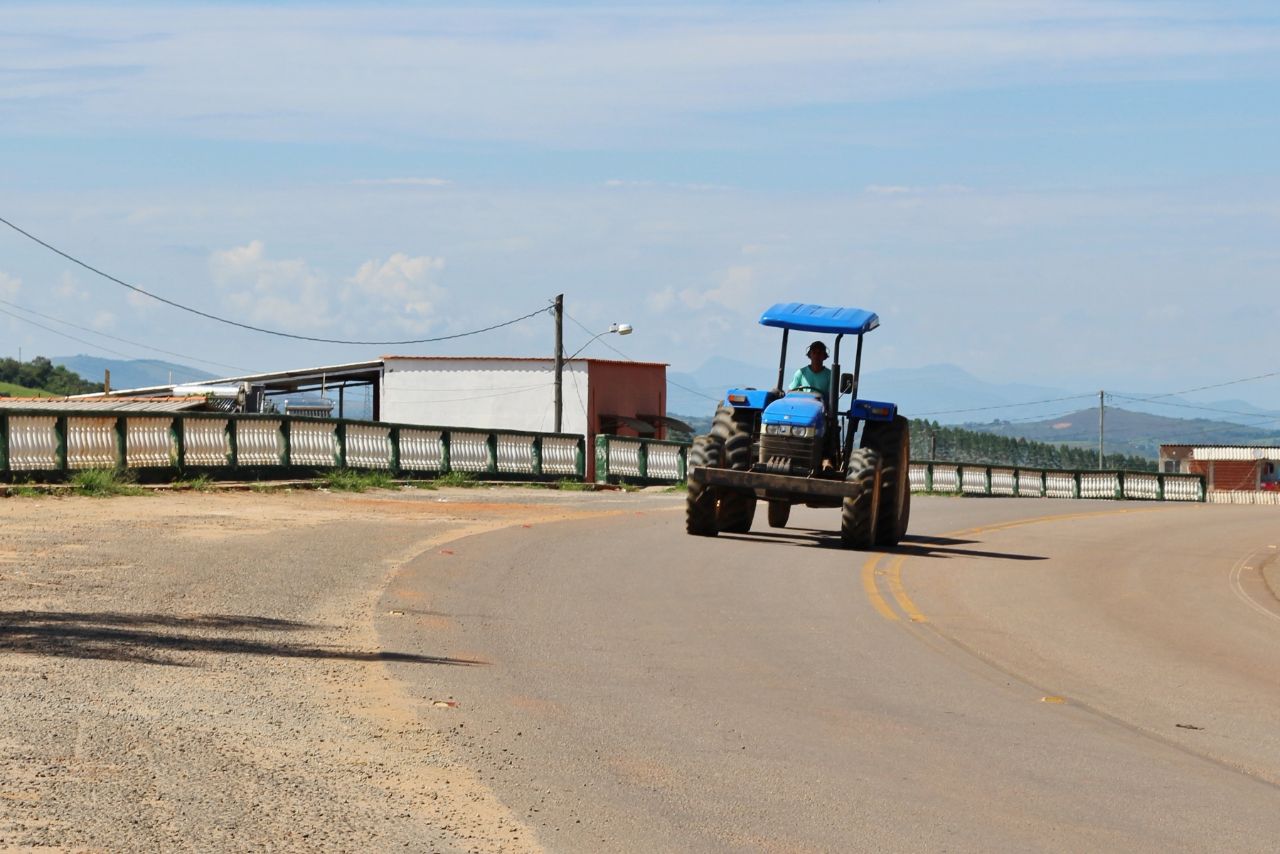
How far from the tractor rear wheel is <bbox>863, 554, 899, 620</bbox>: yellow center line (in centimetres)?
41

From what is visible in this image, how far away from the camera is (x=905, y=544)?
21719 mm

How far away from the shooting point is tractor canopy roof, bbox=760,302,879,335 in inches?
779

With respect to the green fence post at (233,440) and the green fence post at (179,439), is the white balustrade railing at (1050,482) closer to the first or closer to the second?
the green fence post at (233,440)

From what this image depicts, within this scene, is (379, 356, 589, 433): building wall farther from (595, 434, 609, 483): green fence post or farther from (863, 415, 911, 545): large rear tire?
(863, 415, 911, 545): large rear tire

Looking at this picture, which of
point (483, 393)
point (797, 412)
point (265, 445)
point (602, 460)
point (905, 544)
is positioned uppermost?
point (483, 393)

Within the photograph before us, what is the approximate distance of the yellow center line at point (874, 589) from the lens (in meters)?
14.1

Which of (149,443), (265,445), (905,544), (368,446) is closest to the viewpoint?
(905,544)

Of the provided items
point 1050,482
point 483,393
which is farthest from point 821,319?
point 483,393

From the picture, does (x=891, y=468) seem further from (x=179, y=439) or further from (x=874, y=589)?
A: (x=179, y=439)

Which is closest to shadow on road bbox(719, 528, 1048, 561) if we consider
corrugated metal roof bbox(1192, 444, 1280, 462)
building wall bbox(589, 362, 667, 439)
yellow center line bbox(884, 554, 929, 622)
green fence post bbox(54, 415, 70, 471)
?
yellow center line bbox(884, 554, 929, 622)

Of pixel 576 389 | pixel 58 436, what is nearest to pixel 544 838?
pixel 58 436

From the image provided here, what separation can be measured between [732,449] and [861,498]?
67.4 inches

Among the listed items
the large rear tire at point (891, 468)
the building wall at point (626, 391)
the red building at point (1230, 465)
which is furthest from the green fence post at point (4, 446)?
the red building at point (1230, 465)

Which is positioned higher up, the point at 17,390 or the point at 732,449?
the point at 17,390
